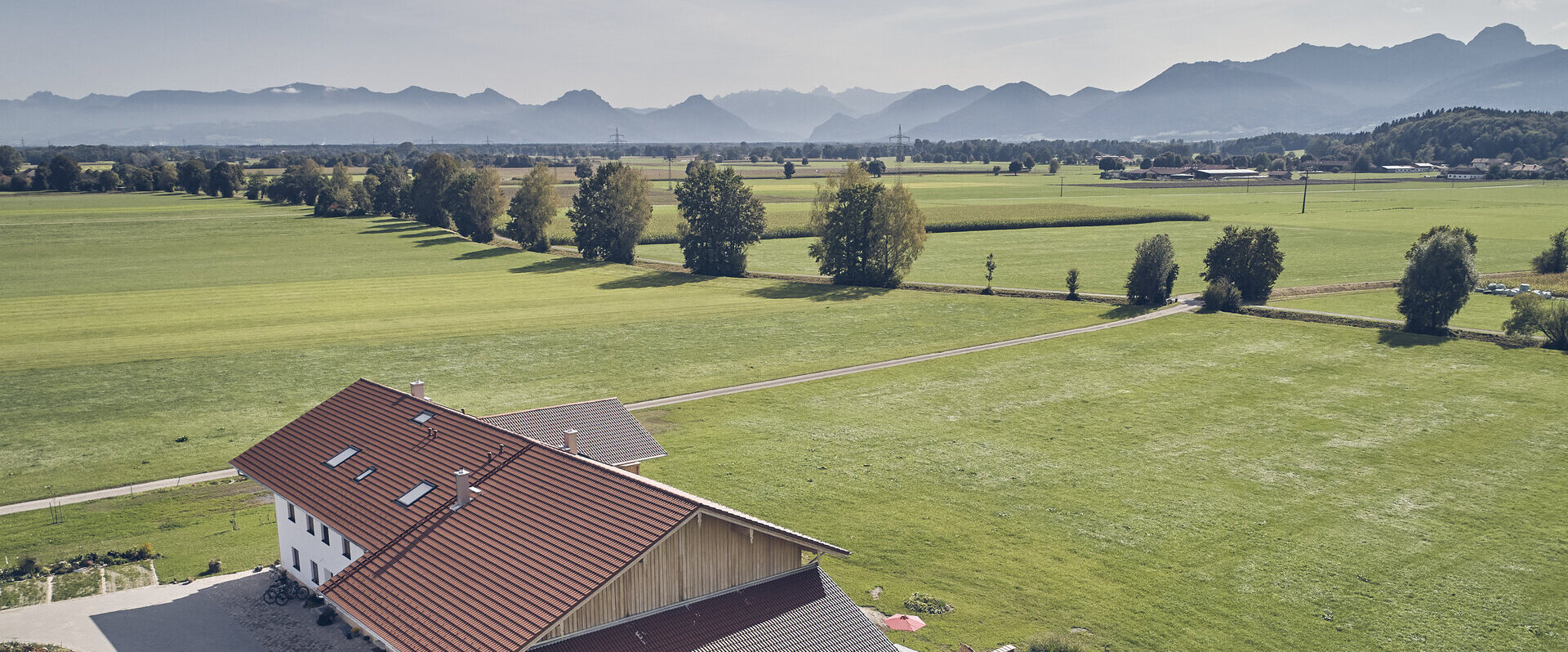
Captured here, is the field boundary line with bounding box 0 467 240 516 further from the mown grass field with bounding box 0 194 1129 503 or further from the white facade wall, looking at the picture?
the white facade wall

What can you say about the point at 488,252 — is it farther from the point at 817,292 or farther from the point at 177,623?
the point at 177,623

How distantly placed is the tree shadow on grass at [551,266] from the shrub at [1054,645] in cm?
9578

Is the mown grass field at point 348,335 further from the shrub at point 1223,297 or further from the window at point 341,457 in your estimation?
the window at point 341,457

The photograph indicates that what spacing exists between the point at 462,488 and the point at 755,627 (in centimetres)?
957

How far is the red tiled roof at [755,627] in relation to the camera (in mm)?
22656

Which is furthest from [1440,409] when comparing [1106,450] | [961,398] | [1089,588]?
[1089,588]

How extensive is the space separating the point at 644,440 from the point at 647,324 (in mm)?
46611

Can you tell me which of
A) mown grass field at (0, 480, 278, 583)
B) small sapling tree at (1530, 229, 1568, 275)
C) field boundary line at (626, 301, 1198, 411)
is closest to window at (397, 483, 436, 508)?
mown grass field at (0, 480, 278, 583)

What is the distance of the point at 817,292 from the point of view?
333 feet

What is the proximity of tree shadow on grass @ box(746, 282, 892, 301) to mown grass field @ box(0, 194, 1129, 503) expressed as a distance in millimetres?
446

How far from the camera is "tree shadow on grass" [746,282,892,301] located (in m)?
98.0

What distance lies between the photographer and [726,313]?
86938 mm

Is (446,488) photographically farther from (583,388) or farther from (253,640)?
(583,388)

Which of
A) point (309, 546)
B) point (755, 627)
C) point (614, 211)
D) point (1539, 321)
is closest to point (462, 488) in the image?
point (309, 546)
